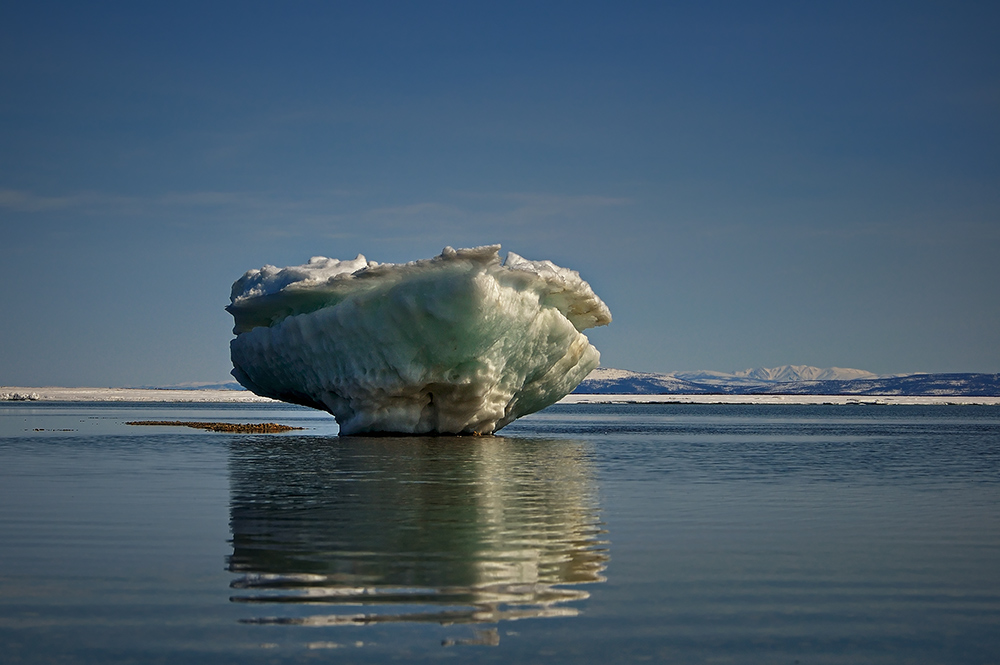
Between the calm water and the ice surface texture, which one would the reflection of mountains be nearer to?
the calm water

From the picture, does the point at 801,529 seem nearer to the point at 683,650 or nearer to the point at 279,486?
the point at 683,650

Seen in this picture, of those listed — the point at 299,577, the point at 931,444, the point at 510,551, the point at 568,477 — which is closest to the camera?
the point at 299,577

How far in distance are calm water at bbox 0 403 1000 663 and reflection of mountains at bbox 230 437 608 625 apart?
0.13ft

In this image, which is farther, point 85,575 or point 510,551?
point 510,551

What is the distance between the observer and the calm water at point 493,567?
21.7ft

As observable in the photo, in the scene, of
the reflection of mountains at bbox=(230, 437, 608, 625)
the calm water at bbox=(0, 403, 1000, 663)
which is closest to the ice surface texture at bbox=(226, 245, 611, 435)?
the reflection of mountains at bbox=(230, 437, 608, 625)

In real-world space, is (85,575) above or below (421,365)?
below

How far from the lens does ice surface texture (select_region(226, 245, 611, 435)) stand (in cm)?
3083

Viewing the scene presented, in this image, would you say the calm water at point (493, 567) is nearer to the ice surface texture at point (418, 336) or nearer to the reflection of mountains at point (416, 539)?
the reflection of mountains at point (416, 539)

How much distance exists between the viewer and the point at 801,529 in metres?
12.4

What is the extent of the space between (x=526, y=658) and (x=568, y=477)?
44.7ft

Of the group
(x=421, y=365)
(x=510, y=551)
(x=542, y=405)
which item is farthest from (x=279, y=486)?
(x=542, y=405)

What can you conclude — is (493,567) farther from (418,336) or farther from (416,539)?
(418,336)

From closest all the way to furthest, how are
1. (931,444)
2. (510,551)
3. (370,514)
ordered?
1. (510,551)
2. (370,514)
3. (931,444)
